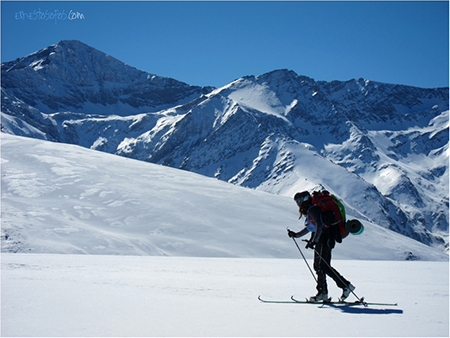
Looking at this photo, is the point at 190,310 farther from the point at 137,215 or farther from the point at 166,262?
the point at 137,215

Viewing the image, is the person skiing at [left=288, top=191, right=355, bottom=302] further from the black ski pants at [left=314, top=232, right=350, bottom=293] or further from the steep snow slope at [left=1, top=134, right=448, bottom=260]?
the steep snow slope at [left=1, top=134, right=448, bottom=260]

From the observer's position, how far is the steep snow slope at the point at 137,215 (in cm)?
1866

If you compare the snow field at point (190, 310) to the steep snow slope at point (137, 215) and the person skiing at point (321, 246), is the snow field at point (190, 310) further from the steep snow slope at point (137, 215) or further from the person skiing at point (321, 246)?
the steep snow slope at point (137, 215)

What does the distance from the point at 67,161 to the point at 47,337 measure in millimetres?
28576

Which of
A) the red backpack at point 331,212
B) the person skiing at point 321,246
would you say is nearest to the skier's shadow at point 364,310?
the person skiing at point 321,246

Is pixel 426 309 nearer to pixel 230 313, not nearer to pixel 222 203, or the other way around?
pixel 230 313

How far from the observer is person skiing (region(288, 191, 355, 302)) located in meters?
6.85

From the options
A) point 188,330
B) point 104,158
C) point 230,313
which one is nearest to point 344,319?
point 230,313

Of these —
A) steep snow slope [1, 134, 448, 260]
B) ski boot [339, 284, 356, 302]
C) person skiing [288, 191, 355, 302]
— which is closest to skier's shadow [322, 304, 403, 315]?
ski boot [339, 284, 356, 302]

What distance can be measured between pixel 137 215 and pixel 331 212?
56.3ft

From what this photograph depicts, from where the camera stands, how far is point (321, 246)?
23.4ft

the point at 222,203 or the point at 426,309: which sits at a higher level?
the point at 222,203

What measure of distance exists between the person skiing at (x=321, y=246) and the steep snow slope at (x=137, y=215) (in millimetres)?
12134

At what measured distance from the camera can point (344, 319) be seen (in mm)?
5277
